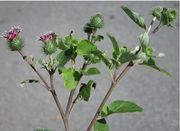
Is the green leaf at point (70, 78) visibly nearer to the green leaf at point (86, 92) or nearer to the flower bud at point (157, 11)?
the green leaf at point (86, 92)

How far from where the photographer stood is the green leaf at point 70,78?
1047 millimetres

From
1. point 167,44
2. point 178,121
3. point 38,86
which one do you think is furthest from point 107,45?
point 178,121

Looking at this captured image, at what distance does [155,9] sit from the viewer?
3.41 feet

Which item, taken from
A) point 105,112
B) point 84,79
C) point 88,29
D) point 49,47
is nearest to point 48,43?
point 49,47

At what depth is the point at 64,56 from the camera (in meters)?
1.05

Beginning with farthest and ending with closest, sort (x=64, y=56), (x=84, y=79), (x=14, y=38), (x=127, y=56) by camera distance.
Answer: (x=84, y=79), (x=14, y=38), (x=64, y=56), (x=127, y=56)

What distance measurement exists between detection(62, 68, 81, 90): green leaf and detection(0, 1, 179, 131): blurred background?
6.86ft

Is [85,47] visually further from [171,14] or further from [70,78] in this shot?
[171,14]

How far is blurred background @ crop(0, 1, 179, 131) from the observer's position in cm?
319

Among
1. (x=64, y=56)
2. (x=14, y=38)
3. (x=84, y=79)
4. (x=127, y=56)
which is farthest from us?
(x=84, y=79)

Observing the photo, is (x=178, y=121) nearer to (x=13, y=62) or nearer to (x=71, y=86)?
(x=13, y=62)

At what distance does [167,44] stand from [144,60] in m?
3.21

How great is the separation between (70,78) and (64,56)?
58mm

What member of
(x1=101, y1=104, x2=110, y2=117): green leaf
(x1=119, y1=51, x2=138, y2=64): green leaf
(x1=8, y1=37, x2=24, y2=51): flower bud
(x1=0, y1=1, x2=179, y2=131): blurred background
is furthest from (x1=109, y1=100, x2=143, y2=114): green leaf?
(x1=0, y1=1, x2=179, y2=131): blurred background
